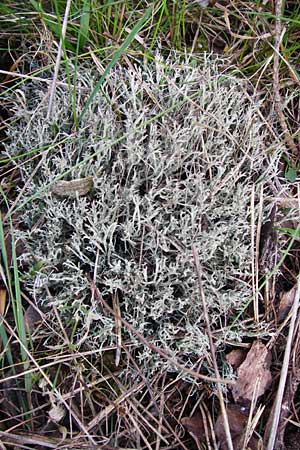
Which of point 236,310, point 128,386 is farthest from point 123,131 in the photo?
point 128,386

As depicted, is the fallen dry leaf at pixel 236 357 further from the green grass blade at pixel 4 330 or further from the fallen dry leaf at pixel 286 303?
the green grass blade at pixel 4 330

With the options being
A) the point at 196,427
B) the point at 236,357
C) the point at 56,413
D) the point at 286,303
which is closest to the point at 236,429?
the point at 196,427

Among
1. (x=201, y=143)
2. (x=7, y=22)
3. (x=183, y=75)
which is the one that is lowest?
(x=201, y=143)

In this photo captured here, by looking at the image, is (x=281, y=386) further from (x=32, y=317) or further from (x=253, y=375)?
(x=32, y=317)

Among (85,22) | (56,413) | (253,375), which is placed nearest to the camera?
(56,413)

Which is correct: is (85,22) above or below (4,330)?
above

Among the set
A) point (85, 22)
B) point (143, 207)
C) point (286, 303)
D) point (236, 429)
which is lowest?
point (236, 429)

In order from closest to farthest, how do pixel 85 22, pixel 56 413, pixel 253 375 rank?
pixel 56 413 → pixel 253 375 → pixel 85 22

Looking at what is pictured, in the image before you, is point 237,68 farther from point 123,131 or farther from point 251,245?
point 251,245

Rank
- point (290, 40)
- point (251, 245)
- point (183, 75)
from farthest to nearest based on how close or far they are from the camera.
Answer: point (290, 40) < point (183, 75) < point (251, 245)
